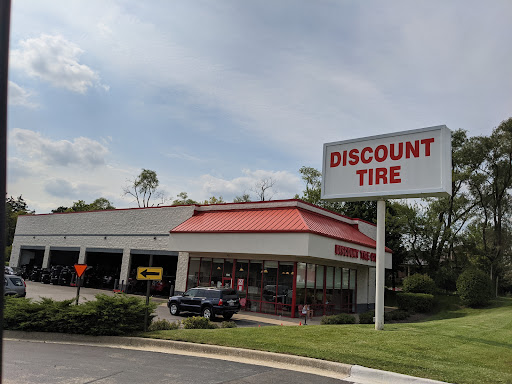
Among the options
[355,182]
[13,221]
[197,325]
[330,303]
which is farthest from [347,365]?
[13,221]

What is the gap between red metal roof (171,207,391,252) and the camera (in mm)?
24281

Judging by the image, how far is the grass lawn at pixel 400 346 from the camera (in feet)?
29.5

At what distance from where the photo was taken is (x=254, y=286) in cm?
2586

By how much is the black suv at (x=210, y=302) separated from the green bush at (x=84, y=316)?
6486 millimetres

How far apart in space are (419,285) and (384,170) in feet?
79.2

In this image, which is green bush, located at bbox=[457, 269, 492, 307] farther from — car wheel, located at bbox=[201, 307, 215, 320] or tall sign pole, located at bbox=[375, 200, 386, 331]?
car wheel, located at bbox=[201, 307, 215, 320]

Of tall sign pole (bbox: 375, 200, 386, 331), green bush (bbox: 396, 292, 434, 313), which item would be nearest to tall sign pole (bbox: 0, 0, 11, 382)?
tall sign pole (bbox: 375, 200, 386, 331)

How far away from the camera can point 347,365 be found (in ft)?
30.5

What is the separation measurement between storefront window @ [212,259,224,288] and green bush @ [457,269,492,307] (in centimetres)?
2055

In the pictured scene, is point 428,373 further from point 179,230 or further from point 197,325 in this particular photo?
point 179,230

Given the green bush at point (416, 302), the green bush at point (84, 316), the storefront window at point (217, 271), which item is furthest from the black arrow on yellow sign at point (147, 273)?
the green bush at point (416, 302)

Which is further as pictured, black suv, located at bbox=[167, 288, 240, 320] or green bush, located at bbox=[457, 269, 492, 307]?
green bush, located at bbox=[457, 269, 492, 307]

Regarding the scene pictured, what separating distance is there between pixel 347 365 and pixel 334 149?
9650mm

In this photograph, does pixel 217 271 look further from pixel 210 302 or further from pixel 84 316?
pixel 84 316
